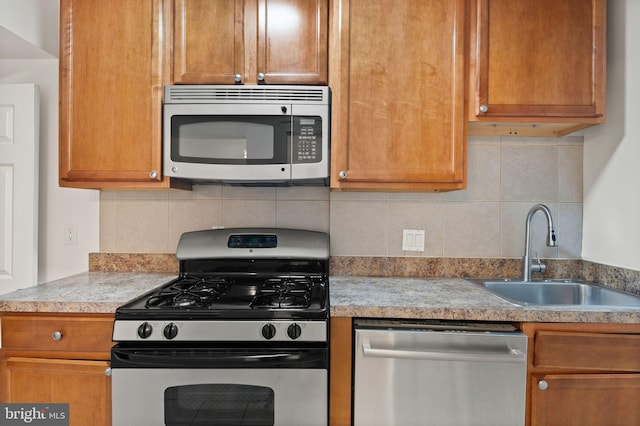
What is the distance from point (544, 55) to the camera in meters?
1.71

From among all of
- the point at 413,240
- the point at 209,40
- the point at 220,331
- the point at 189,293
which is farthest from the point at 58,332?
the point at 413,240

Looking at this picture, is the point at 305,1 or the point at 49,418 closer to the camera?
the point at 49,418

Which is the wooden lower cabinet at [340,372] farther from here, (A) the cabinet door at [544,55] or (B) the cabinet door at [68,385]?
(A) the cabinet door at [544,55]

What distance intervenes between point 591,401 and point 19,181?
8.81 feet

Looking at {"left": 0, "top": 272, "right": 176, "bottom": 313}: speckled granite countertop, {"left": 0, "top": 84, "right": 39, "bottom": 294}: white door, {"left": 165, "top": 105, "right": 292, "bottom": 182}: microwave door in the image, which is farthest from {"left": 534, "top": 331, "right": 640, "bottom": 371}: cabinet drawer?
{"left": 0, "top": 84, "right": 39, "bottom": 294}: white door

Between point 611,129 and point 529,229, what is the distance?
556 millimetres

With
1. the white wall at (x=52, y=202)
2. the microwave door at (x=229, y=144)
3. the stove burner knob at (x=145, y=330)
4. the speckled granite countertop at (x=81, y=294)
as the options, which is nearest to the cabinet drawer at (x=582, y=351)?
the microwave door at (x=229, y=144)

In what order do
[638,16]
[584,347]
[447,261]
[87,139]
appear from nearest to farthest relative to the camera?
[584,347] < [638,16] < [87,139] < [447,261]

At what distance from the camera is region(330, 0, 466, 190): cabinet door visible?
1.72m

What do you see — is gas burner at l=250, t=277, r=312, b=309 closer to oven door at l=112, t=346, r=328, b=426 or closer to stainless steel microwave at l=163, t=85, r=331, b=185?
oven door at l=112, t=346, r=328, b=426

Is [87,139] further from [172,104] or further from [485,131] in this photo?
[485,131]

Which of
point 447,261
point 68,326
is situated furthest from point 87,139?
point 447,261

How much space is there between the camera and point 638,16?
1.67m

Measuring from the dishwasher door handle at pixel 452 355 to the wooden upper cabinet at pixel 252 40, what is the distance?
1.13 meters
